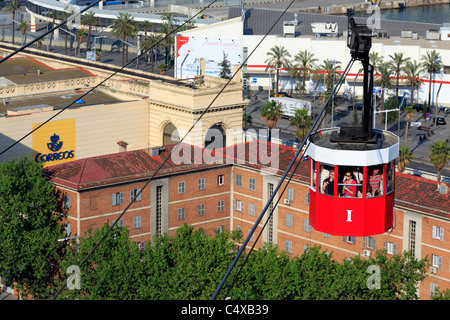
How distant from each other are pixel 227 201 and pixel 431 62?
2879 inches

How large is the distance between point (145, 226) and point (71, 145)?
50.9ft

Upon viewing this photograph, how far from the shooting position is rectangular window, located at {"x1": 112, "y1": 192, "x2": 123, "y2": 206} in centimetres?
8838

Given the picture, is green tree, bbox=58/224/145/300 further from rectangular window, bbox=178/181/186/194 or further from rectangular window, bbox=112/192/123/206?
rectangular window, bbox=178/181/186/194

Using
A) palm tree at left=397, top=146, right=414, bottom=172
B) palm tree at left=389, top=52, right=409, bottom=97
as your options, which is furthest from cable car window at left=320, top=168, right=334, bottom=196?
palm tree at left=389, top=52, right=409, bottom=97

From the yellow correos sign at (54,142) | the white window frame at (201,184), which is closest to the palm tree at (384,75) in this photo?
the yellow correos sign at (54,142)

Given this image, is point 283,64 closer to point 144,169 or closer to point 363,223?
point 144,169

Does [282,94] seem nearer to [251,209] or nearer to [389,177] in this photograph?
[251,209]

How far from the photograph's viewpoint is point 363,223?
153ft

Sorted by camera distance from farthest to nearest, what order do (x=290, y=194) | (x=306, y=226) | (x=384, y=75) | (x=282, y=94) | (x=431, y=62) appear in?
(x=282, y=94)
(x=384, y=75)
(x=431, y=62)
(x=290, y=194)
(x=306, y=226)

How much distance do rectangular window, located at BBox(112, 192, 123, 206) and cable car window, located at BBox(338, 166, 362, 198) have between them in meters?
43.4

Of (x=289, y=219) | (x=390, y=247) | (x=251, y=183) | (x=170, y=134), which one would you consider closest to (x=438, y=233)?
(x=390, y=247)

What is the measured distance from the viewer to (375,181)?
46.8 m

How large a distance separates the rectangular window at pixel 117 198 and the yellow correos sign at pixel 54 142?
43.0ft
